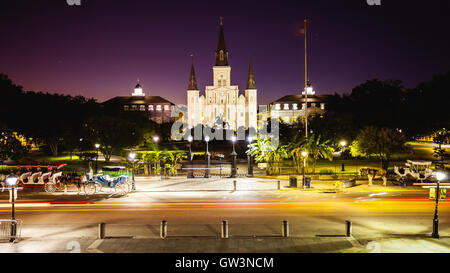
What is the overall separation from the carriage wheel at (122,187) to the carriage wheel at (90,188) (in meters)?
1.43

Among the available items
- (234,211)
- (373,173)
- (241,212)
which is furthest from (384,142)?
(234,211)

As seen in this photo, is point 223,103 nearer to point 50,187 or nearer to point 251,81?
point 251,81

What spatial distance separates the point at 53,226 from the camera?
13195mm

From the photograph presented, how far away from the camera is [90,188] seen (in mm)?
20094

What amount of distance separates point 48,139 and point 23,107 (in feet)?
20.7

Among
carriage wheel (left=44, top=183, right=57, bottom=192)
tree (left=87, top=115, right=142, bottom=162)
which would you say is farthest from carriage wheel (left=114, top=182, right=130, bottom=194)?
tree (left=87, top=115, right=142, bottom=162)

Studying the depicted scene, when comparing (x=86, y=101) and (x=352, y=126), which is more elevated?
(x=86, y=101)

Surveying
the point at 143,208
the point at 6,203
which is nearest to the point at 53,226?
the point at 143,208

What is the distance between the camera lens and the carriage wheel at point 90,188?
1993 centimetres

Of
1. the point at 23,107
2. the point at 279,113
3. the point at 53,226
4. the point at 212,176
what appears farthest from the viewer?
the point at 279,113

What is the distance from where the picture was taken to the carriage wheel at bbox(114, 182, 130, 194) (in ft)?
66.3

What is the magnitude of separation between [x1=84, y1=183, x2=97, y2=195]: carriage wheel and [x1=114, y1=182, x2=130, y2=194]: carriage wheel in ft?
4.69

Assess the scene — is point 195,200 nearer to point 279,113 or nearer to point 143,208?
point 143,208

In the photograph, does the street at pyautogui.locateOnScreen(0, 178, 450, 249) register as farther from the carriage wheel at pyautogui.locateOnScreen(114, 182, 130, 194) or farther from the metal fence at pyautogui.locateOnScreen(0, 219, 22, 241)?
the carriage wheel at pyautogui.locateOnScreen(114, 182, 130, 194)
